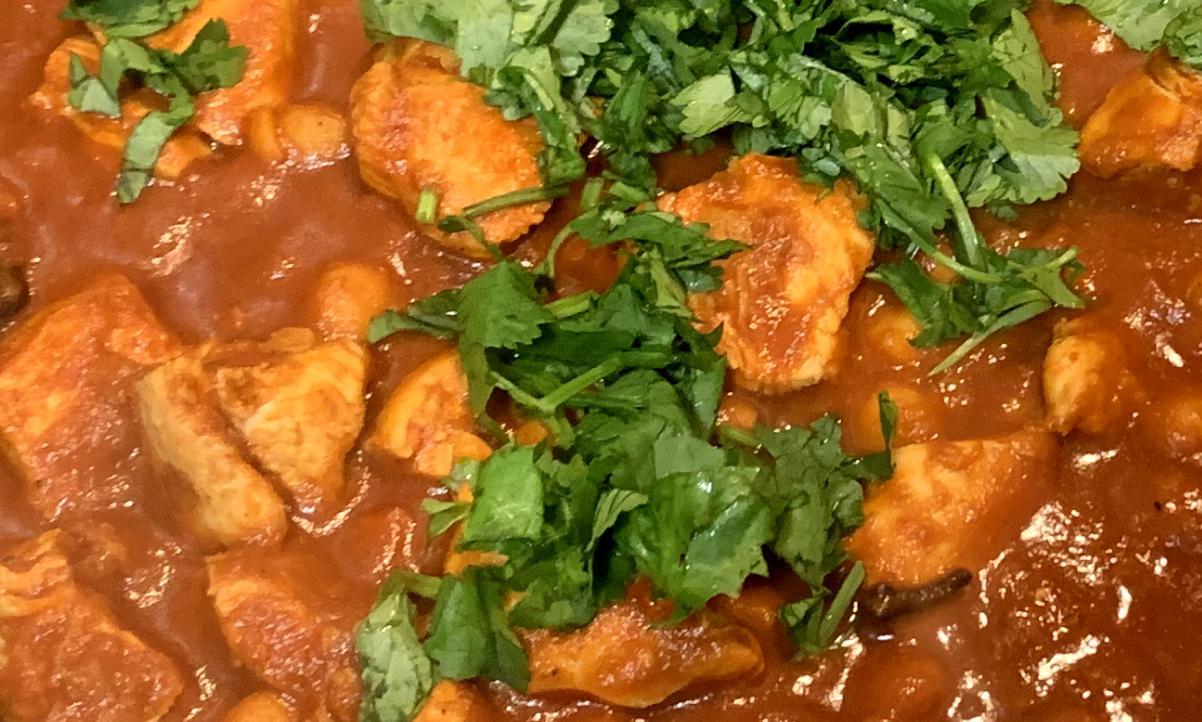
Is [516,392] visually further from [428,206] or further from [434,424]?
[428,206]

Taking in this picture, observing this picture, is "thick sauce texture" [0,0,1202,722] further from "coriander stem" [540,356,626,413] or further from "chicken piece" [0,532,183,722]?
"coriander stem" [540,356,626,413]

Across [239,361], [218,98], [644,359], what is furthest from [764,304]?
[218,98]

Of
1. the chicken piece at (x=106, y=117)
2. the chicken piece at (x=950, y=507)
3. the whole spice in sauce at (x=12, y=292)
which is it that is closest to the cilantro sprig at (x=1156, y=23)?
the chicken piece at (x=950, y=507)

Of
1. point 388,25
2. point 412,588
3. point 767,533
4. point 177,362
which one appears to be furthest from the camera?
point 388,25

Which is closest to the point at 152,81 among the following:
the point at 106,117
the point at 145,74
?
the point at 145,74

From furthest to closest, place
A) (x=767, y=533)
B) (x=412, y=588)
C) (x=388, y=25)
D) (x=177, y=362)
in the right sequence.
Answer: (x=388, y=25) → (x=177, y=362) → (x=412, y=588) → (x=767, y=533)

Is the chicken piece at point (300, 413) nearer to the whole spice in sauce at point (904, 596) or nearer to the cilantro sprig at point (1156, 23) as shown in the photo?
the whole spice in sauce at point (904, 596)

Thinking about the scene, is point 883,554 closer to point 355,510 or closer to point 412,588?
point 412,588
